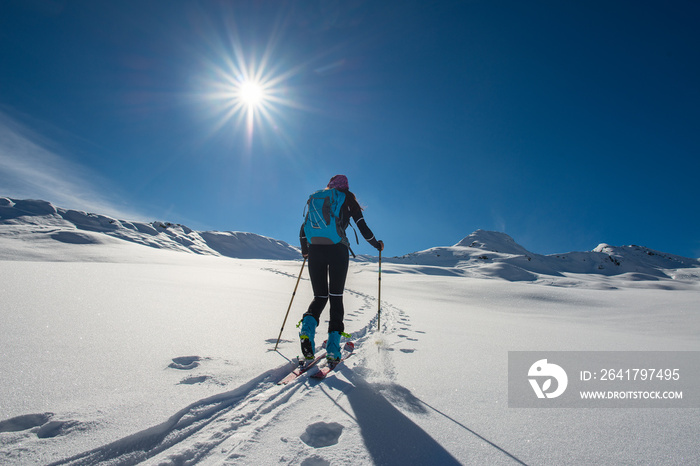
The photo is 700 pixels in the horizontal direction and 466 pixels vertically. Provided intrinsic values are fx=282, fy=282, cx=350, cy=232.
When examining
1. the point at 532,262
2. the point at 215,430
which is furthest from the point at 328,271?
the point at 532,262

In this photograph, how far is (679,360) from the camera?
3330mm

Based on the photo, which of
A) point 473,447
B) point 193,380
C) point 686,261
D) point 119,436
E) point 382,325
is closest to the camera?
point 119,436

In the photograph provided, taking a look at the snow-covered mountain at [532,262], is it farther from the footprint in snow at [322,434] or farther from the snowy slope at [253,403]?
the footprint in snow at [322,434]

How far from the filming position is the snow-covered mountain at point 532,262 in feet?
138

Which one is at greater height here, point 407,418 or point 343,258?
point 343,258

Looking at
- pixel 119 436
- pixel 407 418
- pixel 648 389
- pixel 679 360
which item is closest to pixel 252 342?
pixel 119 436

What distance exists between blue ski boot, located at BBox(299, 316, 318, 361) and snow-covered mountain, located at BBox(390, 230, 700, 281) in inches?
1341

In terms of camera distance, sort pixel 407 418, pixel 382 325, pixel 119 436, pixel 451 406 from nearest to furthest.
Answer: pixel 119 436
pixel 407 418
pixel 451 406
pixel 382 325

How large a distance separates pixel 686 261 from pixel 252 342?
238 m

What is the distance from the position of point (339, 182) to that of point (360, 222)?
25.1 inches

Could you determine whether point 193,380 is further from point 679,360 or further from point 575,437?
point 679,360

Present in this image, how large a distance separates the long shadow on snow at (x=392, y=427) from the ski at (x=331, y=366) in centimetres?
14

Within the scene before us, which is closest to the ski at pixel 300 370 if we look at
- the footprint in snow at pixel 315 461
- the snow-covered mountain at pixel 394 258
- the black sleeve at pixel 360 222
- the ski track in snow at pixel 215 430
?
the ski track in snow at pixel 215 430

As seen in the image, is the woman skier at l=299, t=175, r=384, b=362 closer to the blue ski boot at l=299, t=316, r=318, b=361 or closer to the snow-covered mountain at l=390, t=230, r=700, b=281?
the blue ski boot at l=299, t=316, r=318, b=361
